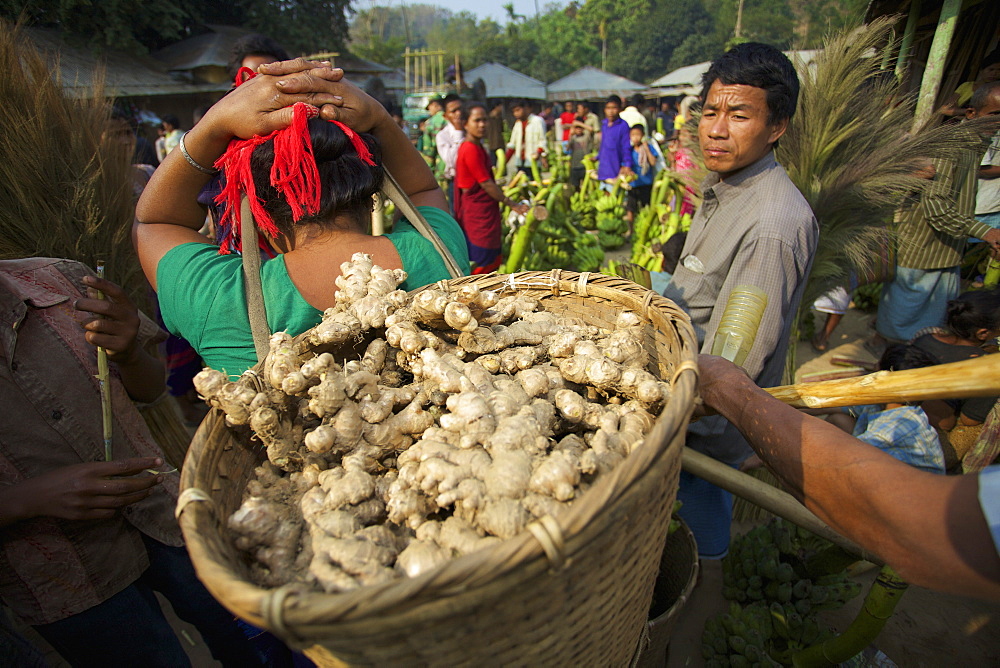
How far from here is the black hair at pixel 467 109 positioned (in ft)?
18.6

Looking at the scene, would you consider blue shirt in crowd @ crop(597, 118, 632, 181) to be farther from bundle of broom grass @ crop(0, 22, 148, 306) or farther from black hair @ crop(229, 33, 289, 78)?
bundle of broom grass @ crop(0, 22, 148, 306)

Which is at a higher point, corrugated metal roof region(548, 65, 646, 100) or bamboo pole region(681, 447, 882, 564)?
corrugated metal roof region(548, 65, 646, 100)

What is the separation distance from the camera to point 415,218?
1.66 m

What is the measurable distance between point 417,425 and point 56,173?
2138 mm

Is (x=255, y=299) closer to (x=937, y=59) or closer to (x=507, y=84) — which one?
(x=937, y=59)

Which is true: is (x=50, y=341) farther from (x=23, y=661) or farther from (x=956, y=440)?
(x=956, y=440)

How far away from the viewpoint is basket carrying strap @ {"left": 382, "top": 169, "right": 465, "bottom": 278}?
64.3 inches

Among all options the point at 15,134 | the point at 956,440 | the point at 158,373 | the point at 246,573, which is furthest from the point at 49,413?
the point at 956,440

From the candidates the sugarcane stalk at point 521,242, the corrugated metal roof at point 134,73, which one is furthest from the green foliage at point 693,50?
the sugarcane stalk at point 521,242

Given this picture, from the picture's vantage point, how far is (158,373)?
198cm

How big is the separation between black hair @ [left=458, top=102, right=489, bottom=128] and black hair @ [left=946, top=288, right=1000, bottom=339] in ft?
14.8

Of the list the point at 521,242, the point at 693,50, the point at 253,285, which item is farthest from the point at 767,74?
the point at 693,50

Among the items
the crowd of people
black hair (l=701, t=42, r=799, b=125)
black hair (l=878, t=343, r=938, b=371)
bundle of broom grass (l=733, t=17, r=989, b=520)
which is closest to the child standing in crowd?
bundle of broom grass (l=733, t=17, r=989, b=520)

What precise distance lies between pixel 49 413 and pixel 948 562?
2231 millimetres
